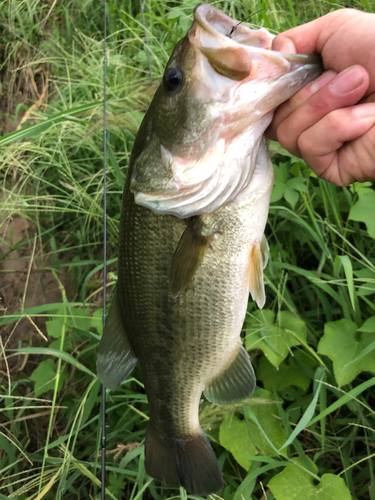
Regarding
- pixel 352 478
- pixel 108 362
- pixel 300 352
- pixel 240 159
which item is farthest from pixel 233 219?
pixel 352 478

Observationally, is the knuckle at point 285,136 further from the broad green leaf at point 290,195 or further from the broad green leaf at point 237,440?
the broad green leaf at point 237,440

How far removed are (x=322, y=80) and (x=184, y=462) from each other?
144 centimetres

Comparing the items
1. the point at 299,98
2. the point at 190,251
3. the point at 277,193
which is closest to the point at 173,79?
the point at 299,98

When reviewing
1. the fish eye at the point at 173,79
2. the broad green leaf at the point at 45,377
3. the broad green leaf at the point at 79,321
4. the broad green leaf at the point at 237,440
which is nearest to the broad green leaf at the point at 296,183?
the fish eye at the point at 173,79

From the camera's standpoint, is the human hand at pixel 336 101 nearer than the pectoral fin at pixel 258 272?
Yes

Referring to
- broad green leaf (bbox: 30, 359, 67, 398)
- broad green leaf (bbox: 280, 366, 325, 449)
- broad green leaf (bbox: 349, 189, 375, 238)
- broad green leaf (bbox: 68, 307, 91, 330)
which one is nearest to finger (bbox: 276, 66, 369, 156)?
broad green leaf (bbox: 349, 189, 375, 238)

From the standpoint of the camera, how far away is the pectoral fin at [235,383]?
138 centimetres

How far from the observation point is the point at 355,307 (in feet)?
5.10

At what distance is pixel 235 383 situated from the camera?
4.59 ft

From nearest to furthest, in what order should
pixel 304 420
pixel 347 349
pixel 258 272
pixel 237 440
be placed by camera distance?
pixel 258 272 < pixel 304 420 < pixel 347 349 < pixel 237 440

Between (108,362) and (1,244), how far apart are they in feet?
6.99

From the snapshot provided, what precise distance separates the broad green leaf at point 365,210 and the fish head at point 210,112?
2.21ft

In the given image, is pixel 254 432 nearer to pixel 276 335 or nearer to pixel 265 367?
pixel 265 367

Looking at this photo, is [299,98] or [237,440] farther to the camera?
[237,440]
